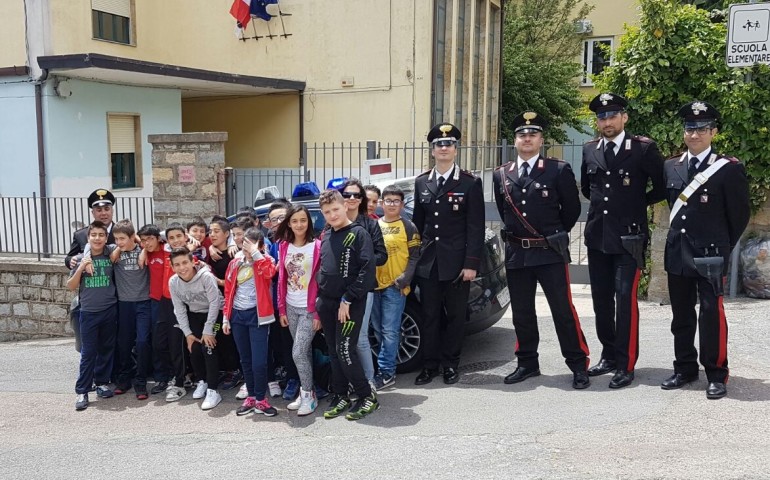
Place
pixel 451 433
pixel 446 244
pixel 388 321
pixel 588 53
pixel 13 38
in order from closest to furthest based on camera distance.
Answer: pixel 451 433, pixel 446 244, pixel 388 321, pixel 13 38, pixel 588 53

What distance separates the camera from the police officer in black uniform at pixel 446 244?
18.5ft

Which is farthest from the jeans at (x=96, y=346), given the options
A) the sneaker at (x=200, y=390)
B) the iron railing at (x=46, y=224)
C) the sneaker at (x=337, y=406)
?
the iron railing at (x=46, y=224)

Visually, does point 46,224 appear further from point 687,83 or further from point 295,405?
point 687,83

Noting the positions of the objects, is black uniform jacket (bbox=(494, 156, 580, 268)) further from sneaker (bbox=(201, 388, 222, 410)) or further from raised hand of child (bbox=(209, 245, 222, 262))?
sneaker (bbox=(201, 388, 222, 410))

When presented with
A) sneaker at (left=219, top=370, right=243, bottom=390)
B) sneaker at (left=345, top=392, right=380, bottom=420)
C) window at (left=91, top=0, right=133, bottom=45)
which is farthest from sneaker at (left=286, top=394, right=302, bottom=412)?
window at (left=91, top=0, right=133, bottom=45)

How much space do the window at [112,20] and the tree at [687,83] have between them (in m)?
11.3

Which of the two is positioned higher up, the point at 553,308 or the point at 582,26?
the point at 582,26

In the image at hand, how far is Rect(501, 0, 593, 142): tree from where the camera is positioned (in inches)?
888

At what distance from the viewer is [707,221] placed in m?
5.04

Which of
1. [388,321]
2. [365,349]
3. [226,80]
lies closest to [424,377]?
[388,321]

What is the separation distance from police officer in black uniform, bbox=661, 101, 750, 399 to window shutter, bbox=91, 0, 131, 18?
1352cm

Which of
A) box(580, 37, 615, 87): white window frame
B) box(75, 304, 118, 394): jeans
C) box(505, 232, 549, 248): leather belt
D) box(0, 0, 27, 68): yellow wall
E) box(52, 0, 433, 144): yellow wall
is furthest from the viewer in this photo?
box(580, 37, 615, 87): white window frame

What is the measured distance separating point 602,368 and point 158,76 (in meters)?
10.4

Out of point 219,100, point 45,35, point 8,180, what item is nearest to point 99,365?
point 8,180
